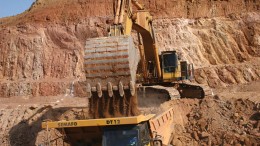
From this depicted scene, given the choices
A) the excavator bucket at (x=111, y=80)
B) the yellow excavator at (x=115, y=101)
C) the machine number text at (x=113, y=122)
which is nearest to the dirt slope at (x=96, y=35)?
the yellow excavator at (x=115, y=101)

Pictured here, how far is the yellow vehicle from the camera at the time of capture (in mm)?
6848

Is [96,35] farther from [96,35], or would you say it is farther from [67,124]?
[67,124]

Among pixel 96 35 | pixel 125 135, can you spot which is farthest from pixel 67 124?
pixel 96 35

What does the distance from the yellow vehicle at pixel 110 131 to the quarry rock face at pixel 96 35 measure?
712 inches

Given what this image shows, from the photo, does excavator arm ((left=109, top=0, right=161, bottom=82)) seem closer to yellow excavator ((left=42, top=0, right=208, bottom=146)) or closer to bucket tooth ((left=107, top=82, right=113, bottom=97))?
yellow excavator ((left=42, top=0, right=208, bottom=146))

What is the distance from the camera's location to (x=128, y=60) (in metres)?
8.52

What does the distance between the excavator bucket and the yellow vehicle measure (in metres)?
0.85

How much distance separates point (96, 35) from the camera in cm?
2958

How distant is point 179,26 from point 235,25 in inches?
161

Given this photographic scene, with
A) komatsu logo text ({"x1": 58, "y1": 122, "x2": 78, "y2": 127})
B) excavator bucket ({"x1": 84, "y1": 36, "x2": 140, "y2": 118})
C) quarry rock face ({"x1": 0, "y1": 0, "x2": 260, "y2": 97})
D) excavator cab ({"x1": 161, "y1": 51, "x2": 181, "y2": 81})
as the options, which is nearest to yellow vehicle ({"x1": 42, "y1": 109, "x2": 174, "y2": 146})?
komatsu logo text ({"x1": 58, "y1": 122, "x2": 78, "y2": 127})

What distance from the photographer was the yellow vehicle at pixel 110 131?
6848 mm

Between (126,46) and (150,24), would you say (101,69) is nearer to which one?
(126,46)

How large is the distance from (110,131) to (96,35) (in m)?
23.0

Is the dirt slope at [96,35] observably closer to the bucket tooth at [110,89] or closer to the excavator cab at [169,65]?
the excavator cab at [169,65]
